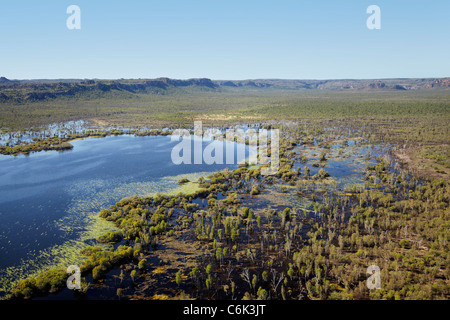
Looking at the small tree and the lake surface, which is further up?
the lake surface

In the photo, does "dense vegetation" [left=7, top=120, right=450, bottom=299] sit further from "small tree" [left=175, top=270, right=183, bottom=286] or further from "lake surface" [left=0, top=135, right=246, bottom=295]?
"lake surface" [left=0, top=135, right=246, bottom=295]

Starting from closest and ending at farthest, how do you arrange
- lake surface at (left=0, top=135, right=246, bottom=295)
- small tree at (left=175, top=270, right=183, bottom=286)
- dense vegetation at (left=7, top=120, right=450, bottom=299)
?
dense vegetation at (left=7, top=120, right=450, bottom=299) < small tree at (left=175, top=270, right=183, bottom=286) < lake surface at (left=0, top=135, right=246, bottom=295)

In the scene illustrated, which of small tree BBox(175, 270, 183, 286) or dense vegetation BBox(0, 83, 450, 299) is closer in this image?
dense vegetation BBox(0, 83, 450, 299)

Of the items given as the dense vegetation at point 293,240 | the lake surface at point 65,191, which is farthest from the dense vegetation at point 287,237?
the lake surface at point 65,191

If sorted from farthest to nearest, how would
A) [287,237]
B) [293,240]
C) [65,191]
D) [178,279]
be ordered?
[65,191] < [293,240] < [287,237] < [178,279]

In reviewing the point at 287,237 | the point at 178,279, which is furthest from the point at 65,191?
the point at 287,237

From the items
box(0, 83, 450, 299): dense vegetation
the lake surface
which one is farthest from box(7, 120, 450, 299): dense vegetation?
the lake surface

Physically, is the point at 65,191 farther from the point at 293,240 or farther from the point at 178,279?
the point at 293,240

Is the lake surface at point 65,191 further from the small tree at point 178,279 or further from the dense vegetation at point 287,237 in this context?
the small tree at point 178,279
